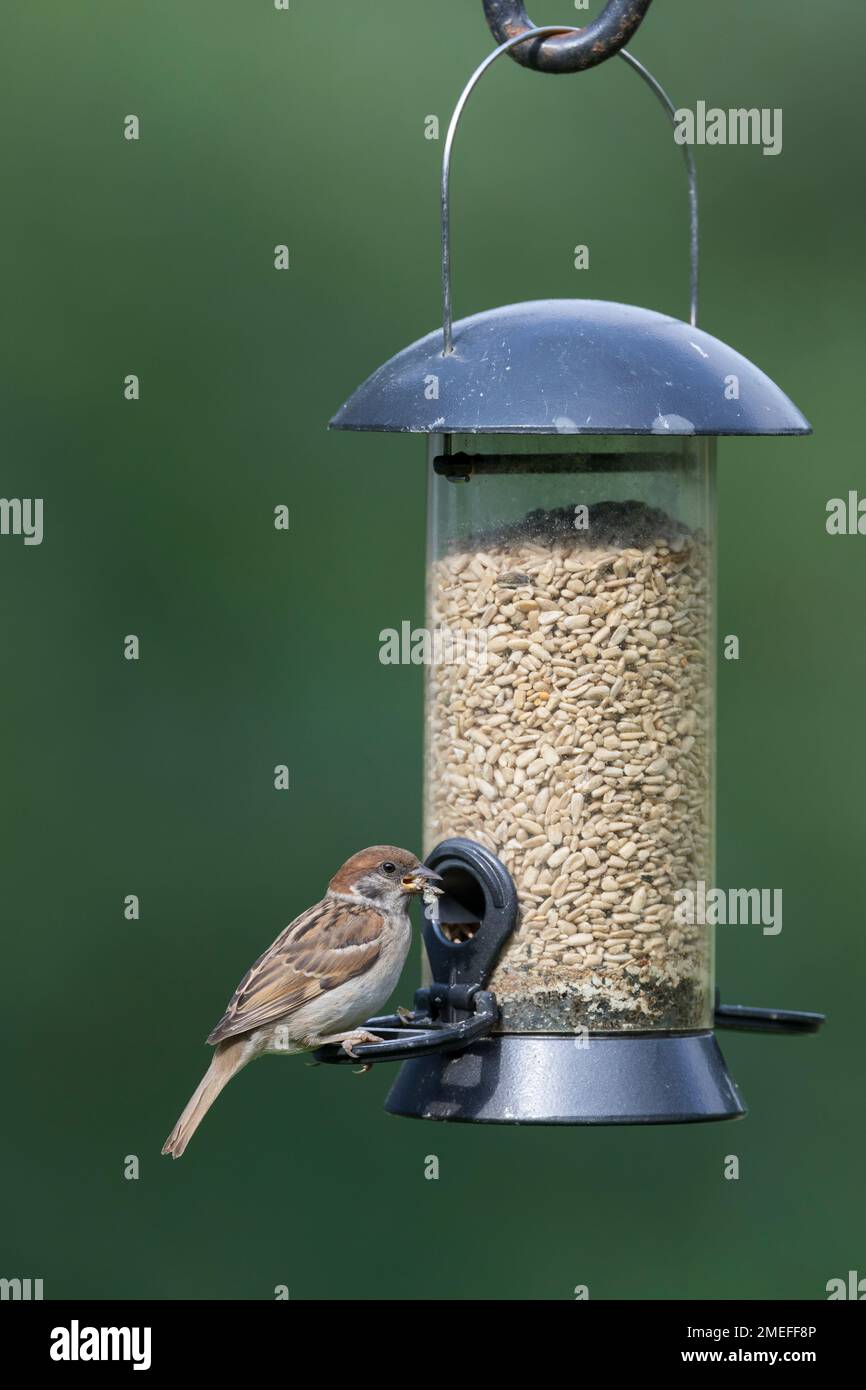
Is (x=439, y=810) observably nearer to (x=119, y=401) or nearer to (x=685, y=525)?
(x=685, y=525)

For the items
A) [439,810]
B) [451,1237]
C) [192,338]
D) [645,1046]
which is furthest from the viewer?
[192,338]

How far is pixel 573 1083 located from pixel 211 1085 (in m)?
1.00

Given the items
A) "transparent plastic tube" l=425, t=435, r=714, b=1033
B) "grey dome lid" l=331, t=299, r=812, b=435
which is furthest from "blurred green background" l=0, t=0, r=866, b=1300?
"grey dome lid" l=331, t=299, r=812, b=435

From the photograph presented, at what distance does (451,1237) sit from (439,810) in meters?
5.65

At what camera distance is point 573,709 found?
6.61 m

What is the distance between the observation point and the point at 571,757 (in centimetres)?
662

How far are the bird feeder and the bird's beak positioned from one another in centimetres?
4

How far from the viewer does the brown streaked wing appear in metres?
6.78

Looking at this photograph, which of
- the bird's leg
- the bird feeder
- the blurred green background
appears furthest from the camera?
the blurred green background

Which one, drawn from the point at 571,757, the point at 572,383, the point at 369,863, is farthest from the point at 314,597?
the point at 572,383

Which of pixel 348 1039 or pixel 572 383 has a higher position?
pixel 572 383

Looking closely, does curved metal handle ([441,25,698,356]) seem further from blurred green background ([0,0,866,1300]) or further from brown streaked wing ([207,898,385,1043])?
blurred green background ([0,0,866,1300])

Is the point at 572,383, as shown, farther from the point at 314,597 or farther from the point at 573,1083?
the point at 314,597

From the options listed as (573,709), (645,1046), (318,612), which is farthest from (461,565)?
(318,612)
